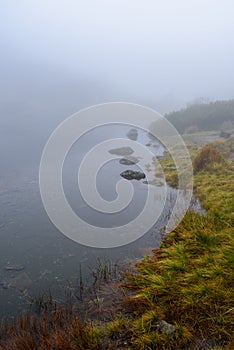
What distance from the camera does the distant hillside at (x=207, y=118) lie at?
3872 cm

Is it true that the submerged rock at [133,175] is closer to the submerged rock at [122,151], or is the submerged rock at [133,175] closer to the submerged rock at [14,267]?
the submerged rock at [122,151]

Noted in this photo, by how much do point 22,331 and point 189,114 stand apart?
42.7m

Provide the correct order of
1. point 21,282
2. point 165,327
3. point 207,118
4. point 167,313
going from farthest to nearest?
point 207,118 → point 21,282 → point 167,313 → point 165,327

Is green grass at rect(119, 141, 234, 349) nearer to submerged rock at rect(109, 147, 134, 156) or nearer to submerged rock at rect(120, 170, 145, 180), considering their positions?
submerged rock at rect(120, 170, 145, 180)

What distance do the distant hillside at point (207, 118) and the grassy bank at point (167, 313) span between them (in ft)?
104

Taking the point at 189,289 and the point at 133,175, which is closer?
the point at 189,289

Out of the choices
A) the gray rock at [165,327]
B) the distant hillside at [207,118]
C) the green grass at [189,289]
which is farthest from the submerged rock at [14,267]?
the distant hillside at [207,118]

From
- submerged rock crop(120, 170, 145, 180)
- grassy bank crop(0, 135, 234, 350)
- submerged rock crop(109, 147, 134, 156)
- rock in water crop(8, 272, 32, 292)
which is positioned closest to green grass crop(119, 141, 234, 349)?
grassy bank crop(0, 135, 234, 350)

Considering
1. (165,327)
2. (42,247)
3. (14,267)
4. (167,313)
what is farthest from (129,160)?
(165,327)

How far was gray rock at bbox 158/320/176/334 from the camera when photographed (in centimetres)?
509

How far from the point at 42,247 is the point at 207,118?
35.9 metres

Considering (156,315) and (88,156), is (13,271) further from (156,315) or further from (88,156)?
(88,156)

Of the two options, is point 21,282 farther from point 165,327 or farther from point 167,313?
point 165,327

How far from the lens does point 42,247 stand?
1012cm
